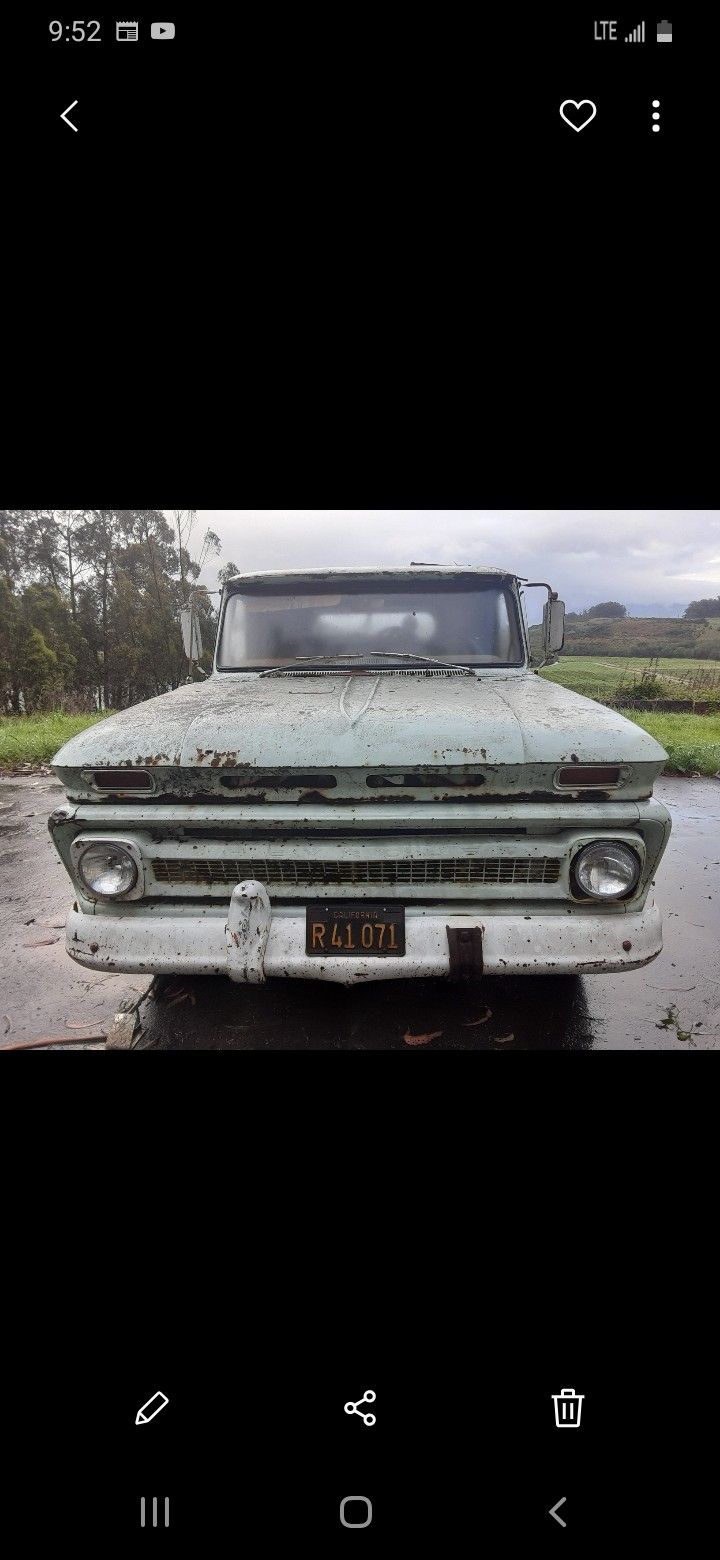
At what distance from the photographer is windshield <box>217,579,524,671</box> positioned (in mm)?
3162

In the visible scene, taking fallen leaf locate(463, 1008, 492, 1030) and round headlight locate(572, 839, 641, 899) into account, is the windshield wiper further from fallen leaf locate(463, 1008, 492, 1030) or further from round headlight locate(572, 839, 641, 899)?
fallen leaf locate(463, 1008, 492, 1030)

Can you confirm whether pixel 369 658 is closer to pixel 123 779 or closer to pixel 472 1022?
pixel 123 779

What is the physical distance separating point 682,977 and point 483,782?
5.88 feet

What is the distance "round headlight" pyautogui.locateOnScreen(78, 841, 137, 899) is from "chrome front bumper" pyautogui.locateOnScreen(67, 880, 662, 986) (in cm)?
13

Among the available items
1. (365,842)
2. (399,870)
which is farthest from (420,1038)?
(365,842)

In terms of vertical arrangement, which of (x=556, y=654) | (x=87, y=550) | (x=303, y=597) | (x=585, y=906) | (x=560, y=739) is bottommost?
(x=585, y=906)

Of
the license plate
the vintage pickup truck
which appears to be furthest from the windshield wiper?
the license plate

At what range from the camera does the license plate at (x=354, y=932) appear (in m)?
2.09

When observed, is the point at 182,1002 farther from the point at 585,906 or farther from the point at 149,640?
the point at 149,640

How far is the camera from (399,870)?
85.6 inches

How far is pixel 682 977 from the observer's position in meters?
3.11

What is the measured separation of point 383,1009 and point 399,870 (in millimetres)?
823

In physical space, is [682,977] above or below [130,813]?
below

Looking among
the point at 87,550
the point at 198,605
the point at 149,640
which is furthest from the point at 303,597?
the point at 87,550
